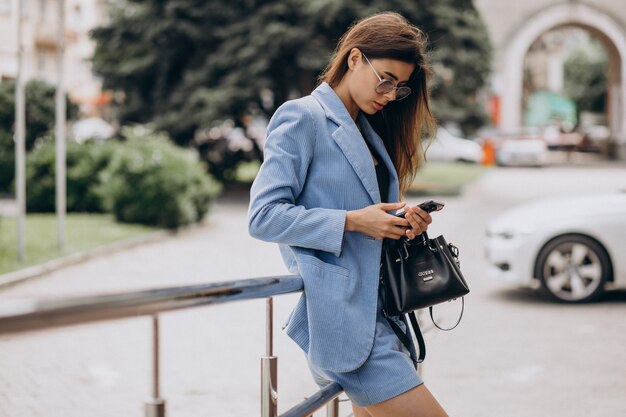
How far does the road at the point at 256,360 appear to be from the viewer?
570 centimetres

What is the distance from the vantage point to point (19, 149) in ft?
40.6

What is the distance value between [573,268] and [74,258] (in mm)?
6698

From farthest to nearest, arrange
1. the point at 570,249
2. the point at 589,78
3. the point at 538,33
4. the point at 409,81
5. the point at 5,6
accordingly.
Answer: the point at 589,78 → the point at 538,33 → the point at 5,6 → the point at 570,249 → the point at 409,81

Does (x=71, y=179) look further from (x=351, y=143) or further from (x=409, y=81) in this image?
(x=351, y=143)

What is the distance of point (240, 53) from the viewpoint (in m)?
22.4

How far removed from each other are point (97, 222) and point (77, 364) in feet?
34.7

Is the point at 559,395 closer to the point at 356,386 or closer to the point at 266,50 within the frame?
the point at 356,386

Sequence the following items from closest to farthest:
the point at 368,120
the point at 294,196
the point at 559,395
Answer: the point at 294,196 < the point at 368,120 < the point at 559,395

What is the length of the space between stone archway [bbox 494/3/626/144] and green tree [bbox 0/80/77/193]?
25869mm

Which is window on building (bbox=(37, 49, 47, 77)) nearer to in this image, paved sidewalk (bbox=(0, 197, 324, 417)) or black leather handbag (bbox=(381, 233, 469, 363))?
paved sidewalk (bbox=(0, 197, 324, 417))

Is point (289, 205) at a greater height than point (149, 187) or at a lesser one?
greater

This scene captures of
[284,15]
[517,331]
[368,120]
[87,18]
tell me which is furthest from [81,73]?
[368,120]

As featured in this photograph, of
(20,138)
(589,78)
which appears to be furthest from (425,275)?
(589,78)

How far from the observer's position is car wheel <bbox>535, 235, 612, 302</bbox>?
30.6ft
